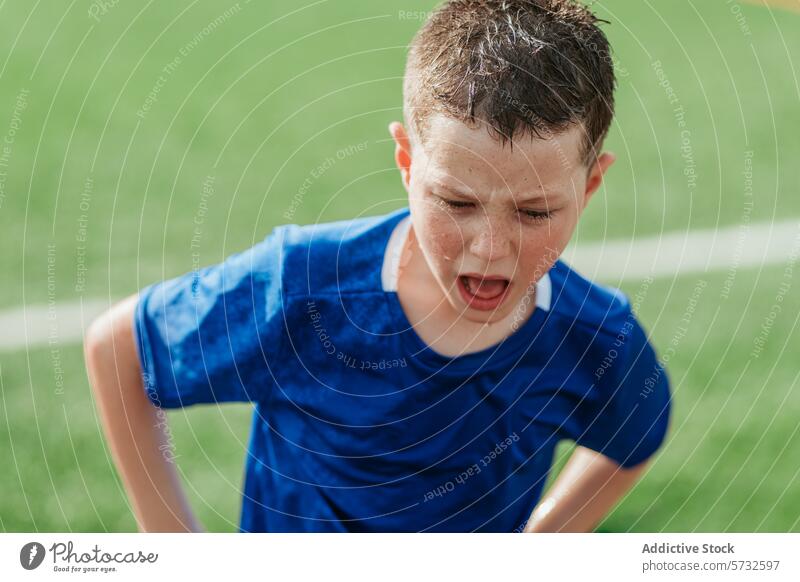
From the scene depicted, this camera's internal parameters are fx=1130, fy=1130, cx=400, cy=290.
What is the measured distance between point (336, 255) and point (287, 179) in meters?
1.21

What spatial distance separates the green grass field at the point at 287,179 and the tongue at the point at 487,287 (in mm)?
623

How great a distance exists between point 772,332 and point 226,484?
3.21 ft

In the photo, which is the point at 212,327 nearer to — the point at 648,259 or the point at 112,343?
the point at 112,343

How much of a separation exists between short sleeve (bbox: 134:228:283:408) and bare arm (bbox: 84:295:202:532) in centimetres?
2

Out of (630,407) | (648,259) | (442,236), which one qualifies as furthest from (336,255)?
(648,259)

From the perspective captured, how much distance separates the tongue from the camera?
1.12 m

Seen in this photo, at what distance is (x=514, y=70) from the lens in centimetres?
106

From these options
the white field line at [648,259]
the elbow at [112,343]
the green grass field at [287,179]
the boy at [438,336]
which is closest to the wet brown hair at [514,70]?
the boy at [438,336]

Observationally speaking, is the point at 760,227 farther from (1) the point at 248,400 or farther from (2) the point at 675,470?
(1) the point at 248,400

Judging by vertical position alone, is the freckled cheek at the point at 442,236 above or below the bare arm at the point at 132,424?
above

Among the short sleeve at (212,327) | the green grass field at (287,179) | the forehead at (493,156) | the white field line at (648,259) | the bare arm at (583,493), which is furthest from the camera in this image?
the white field line at (648,259)

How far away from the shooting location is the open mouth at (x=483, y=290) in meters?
1.12

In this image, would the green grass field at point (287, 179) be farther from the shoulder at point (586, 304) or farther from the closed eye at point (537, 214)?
the closed eye at point (537, 214)
